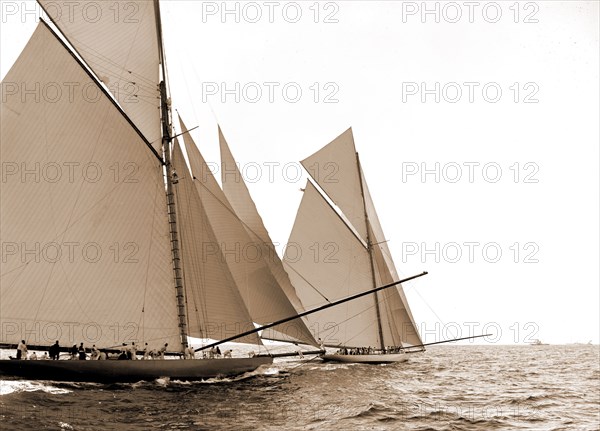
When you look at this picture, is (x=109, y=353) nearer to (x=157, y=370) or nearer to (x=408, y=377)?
(x=157, y=370)

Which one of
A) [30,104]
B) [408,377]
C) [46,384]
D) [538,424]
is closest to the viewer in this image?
[538,424]

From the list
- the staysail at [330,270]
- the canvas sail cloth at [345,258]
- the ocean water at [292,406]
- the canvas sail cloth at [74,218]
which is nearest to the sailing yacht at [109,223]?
the canvas sail cloth at [74,218]

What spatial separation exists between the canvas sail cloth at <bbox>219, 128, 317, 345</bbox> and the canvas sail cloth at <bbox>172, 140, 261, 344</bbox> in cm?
242

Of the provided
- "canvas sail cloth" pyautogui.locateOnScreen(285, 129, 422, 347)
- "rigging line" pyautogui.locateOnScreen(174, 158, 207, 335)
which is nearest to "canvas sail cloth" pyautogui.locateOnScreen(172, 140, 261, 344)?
"rigging line" pyautogui.locateOnScreen(174, 158, 207, 335)

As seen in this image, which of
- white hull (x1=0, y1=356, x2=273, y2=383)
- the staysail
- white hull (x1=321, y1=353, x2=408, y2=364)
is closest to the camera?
white hull (x1=0, y1=356, x2=273, y2=383)

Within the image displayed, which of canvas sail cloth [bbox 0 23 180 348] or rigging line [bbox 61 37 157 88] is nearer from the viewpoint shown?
canvas sail cloth [bbox 0 23 180 348]

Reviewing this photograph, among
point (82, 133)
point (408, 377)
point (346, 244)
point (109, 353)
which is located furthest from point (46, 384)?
point (346, 244)

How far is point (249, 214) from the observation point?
125ft

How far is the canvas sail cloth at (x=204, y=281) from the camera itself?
116 ft

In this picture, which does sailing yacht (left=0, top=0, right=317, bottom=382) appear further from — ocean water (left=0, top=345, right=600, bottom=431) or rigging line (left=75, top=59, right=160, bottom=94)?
ocean water (left=0, top=345, right=600, bottom=431)

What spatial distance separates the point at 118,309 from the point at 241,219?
789 cm

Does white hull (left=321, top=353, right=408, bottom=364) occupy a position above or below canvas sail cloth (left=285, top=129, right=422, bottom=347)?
below

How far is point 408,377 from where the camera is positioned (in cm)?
4719

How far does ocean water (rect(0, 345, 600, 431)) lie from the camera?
2523cm
